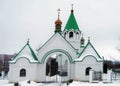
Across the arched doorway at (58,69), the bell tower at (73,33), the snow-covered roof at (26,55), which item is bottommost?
the arched doorway at (58,69)

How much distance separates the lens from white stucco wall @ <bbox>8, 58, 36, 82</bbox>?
2706 cm

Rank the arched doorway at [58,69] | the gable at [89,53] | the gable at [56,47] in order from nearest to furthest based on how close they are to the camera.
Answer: the gable at [89,53] < the gable at [56,47] < the arched doorway at [58,69]

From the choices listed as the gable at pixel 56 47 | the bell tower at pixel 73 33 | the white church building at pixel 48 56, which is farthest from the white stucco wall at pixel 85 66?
the bell tower at pixel 73 33

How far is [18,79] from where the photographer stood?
27062mm

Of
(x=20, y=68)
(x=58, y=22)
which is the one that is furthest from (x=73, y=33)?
(x=20, y=68)

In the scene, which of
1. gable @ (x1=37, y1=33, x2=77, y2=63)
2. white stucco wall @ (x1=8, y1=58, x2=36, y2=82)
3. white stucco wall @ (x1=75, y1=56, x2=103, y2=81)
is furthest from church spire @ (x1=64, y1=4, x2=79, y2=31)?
white stucco wall @ (x1=8, y1=58, x2=36, y2=82)

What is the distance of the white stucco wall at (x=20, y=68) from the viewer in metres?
27.1

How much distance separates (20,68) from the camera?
89.2 feet

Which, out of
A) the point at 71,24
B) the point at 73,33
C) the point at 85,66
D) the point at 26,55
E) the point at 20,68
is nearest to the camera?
the point at 85,66

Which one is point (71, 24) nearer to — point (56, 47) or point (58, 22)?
point (58, 22)

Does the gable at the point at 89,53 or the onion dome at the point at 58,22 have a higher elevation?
the onion dome at the point at 58,22

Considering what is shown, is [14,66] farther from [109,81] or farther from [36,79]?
[109,81]

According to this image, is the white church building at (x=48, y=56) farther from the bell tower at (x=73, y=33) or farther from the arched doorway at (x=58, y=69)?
the bell tower at (x=73, y=33)

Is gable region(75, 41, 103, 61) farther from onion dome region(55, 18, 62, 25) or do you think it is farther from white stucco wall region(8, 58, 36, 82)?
onion dome region(55, 18, 62, 25)
